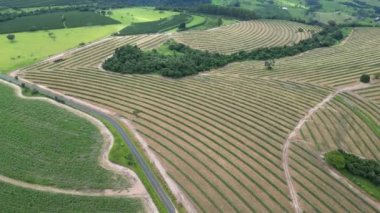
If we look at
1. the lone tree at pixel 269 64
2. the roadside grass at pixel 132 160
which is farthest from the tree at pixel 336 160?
the lone tree at pixel 269 64

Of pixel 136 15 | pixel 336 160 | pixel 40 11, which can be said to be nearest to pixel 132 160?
pixel 336 160

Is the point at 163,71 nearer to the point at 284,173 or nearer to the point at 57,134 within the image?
the point at 57,134

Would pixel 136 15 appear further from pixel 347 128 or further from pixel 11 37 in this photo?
pixel 347 128

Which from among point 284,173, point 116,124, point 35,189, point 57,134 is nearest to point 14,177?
point 35,189

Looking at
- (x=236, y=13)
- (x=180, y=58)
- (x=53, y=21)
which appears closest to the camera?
(x=180, y=58)

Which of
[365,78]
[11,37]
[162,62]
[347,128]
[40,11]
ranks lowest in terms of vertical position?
[347,128]

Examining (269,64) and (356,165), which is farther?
(269,64)

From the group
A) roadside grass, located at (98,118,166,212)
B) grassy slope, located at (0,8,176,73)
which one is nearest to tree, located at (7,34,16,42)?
grassy slope, located at (0,8,176,73)

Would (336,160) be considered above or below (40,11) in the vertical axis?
below
